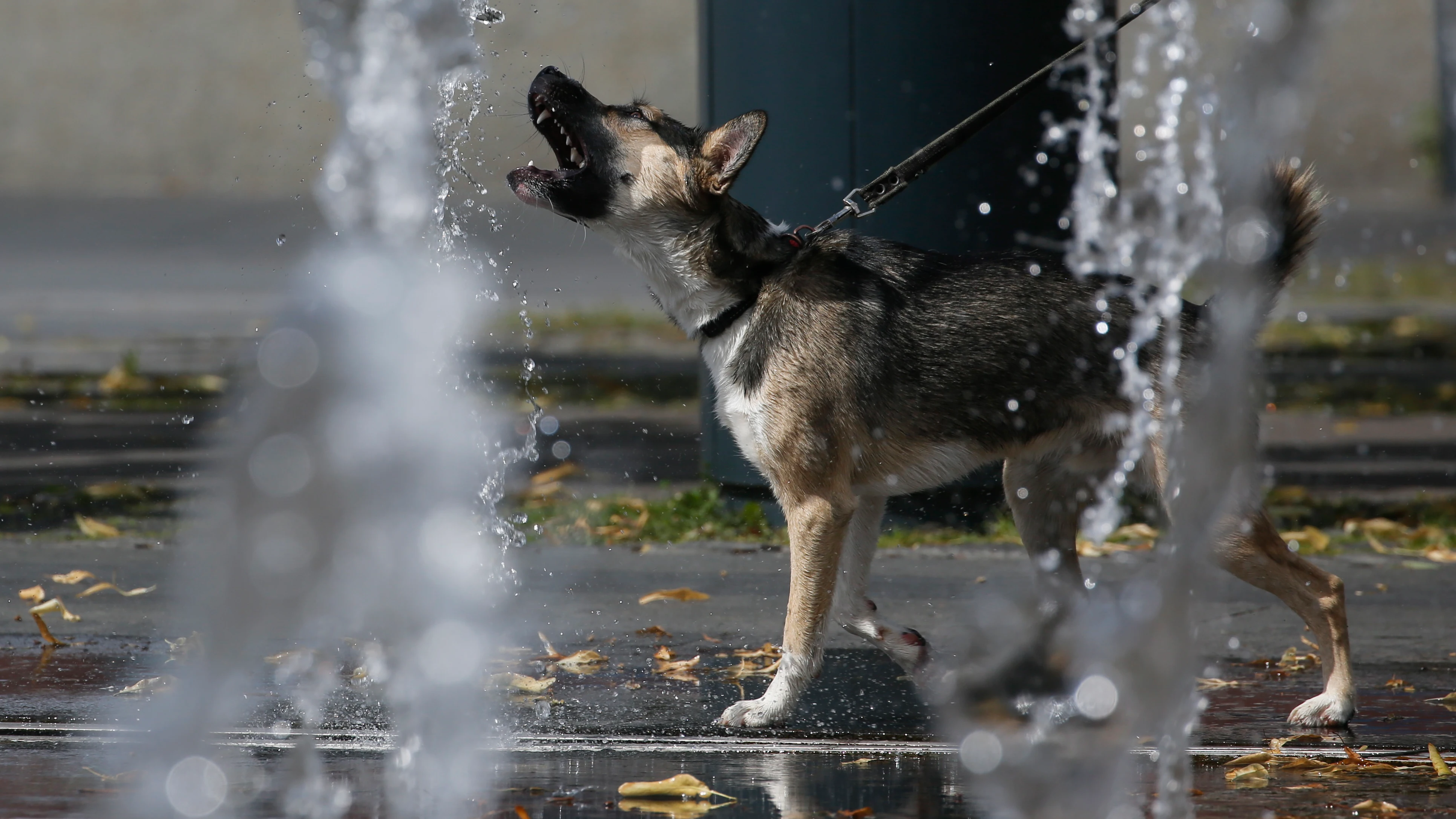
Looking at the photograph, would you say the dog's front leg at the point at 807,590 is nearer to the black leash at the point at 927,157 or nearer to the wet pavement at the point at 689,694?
the wet pavement at the point at 689,694

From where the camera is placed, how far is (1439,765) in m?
4.12

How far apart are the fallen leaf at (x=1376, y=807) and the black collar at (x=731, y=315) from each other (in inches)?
87.0

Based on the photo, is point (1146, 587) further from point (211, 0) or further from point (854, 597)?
point (211, 0)

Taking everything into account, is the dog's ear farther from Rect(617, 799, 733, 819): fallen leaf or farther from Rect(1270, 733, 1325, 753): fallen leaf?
Rect(1270, 733, 1325, 753): fallen leaf

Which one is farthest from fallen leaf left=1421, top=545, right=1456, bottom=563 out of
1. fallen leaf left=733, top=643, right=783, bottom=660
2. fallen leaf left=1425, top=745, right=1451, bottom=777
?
fallen leaf left=733, top=643, right=783, bottom=660

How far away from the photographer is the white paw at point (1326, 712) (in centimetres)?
459

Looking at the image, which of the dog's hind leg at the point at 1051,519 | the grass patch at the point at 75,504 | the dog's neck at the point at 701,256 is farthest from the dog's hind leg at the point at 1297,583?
the grass patch at the point at 75,504

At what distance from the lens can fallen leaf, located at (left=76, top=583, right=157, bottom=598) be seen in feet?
20.2

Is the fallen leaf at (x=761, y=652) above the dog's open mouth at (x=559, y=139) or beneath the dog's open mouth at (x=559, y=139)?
beneath

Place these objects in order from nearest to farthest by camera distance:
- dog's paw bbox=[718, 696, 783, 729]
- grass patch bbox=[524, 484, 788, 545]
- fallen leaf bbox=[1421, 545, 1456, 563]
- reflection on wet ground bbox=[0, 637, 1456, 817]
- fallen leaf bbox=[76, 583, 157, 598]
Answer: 1. reflection on wet ground bbox=[0, 637, 1456, 817]
2. dog's paw bbox=[718, 696, 783, 729]
3. fallen leaf bbox=[76, 583, 157, 598]
4. fallen leaf bbox=[1421, 545, 1456, 563]
5. grass patch bbox=[524, 484, 788, 545]

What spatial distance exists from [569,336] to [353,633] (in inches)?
303

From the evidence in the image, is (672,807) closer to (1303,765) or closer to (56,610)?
(1303,765)

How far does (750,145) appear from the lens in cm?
489

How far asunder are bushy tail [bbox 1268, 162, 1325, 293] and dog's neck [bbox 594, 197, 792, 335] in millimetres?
1495
